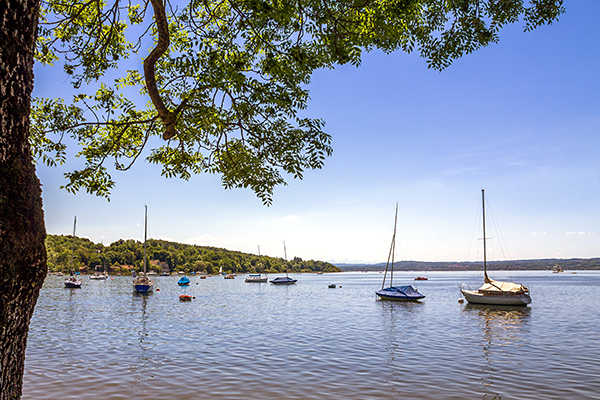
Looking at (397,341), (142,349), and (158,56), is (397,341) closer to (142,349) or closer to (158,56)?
(142,349)

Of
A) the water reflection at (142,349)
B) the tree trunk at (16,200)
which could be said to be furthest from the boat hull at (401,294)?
the tree trunk at (16,200)

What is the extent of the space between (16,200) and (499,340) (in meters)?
27.4

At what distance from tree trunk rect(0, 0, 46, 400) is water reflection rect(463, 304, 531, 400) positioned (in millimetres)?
13580

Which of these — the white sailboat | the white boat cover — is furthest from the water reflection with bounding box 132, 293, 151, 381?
the white boat cover

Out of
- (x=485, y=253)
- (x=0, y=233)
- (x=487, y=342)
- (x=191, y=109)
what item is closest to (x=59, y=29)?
A: (x=191, y=109)

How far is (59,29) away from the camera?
8.84 metres

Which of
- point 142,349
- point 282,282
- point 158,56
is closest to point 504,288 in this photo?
point 142,349

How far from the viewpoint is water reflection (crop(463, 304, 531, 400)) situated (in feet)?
50.1

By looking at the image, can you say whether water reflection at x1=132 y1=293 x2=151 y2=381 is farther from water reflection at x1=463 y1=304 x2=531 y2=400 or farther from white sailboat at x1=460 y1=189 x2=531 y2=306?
white sailboat at x1=460 y1=189 x2=531 y2=306

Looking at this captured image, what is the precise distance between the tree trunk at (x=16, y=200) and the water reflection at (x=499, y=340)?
44.6ft

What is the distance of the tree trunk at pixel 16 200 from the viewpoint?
12.1ft

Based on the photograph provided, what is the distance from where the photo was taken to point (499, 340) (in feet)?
81.2

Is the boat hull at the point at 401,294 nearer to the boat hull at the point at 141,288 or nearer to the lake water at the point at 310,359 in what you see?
the lake water at the point at 310,359

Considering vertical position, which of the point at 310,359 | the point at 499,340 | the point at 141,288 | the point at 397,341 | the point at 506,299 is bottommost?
the point at 141,288
